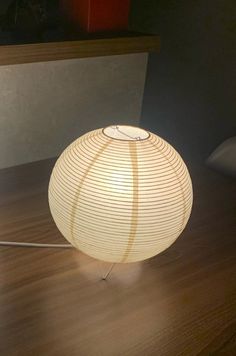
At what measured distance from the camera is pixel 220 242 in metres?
0.96

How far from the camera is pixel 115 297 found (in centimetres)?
78

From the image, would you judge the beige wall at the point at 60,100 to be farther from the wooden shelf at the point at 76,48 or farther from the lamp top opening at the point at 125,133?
the lamp top opening at the point at 125,133

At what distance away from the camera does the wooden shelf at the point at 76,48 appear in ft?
4.05

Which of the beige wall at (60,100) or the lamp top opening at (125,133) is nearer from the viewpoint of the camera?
the lamp top opening at (125,133)

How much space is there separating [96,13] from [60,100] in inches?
12.0

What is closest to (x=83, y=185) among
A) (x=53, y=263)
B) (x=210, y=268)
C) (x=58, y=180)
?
(x=58, y=180)

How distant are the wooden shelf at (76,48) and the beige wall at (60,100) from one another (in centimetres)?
5

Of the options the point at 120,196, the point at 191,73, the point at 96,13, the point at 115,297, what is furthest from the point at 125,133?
the point at 191,73

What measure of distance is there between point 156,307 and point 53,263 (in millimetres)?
214

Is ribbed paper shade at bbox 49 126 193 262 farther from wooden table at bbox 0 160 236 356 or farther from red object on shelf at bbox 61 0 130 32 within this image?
red object on shelf at bbox 61 0 130 32

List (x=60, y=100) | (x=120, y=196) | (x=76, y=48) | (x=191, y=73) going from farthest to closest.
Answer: (x=191, y=73)
(x=60, y=100)
(x=76, y=48)
(x=120, y=196)

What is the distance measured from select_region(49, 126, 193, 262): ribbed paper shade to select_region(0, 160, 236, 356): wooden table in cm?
8

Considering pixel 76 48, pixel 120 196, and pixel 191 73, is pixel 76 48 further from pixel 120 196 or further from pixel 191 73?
pixel 120 196

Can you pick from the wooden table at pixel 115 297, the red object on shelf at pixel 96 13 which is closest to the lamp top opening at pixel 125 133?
the wooden table at pixel 115 297
